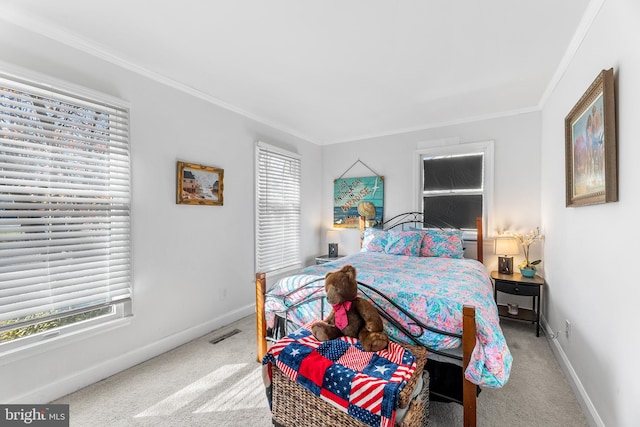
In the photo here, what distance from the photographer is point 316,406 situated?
1.54 meters

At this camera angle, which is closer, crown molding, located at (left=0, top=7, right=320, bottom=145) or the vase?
crown molding, located at (left=0, top=7, right=320, bottom=145)

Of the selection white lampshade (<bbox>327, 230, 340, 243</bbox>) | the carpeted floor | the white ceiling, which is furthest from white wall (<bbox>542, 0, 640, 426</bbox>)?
white lampshade (<bbox>327, 230, 340, 243</bbox>)

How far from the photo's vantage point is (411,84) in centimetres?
287

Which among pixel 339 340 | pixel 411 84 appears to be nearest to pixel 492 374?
pixel 339 340

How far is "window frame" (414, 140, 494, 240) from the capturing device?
372cm

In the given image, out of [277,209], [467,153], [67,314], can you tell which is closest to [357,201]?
[277,209]

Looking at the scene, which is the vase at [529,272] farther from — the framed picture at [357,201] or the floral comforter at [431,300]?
the framed picture at [357,201]

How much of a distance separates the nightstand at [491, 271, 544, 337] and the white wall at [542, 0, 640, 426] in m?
0.46

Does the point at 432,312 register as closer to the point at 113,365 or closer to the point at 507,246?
the point at 507,246

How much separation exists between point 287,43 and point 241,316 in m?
3.06

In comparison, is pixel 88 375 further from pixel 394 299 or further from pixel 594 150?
pixel 594 150

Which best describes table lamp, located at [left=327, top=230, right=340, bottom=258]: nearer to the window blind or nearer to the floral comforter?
the window blind

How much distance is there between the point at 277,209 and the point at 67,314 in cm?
253

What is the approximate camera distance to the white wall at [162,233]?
1972mm
